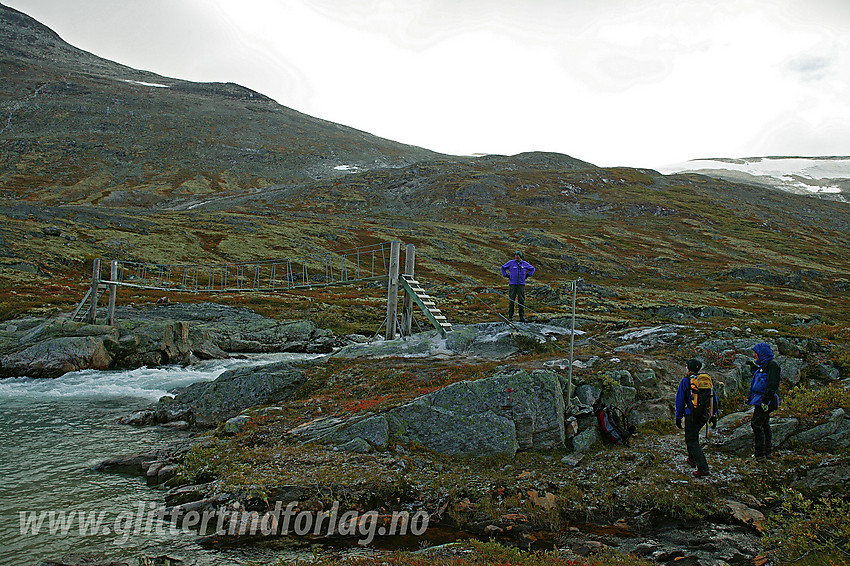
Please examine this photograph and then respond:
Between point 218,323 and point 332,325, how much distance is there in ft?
32.1

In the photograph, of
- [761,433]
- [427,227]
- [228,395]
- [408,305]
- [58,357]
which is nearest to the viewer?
[761,433]

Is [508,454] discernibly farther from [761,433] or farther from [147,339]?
[147,339]

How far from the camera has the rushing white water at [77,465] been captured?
9586mm

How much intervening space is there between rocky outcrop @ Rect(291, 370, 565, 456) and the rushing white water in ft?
15.5

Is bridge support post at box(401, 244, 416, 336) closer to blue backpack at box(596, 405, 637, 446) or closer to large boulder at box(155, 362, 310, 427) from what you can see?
large boulder at box(155, 362, 310, 427)

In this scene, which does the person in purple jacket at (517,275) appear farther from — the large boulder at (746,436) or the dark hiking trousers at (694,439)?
the dark hiking trousers at (694,439)

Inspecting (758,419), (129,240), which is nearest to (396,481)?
(758,419)

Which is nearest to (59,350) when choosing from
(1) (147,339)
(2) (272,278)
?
(1) (147,339)

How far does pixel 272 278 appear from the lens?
64938 mm

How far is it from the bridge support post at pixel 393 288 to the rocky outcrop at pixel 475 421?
410 inches

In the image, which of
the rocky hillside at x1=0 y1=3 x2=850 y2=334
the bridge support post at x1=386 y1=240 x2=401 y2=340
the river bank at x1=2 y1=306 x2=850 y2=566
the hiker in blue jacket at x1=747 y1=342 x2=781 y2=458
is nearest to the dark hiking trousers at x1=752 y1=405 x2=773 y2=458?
the hiker in blue jacket at x1=747 y1=342 x2=781 y2=458

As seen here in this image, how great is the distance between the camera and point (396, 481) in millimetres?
11484

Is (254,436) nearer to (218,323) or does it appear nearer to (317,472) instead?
(317,472)

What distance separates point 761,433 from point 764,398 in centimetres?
93
